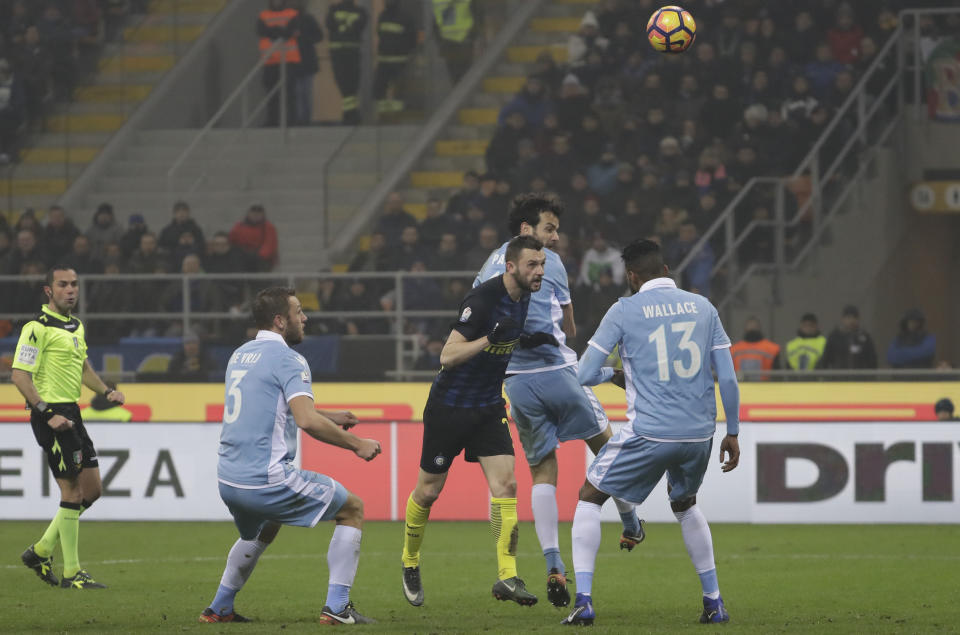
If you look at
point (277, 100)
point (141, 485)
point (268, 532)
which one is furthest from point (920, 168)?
point (268, 532)

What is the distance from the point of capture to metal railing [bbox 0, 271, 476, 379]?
1755 centimetres

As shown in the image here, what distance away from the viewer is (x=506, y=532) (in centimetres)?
865

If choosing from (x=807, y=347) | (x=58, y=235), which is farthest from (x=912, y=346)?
(x=58, y=235)

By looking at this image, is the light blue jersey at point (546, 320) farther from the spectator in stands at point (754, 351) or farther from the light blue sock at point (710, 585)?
the spectator in stands at point (754, 351)

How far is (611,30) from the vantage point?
20.8 m

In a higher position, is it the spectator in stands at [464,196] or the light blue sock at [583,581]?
the spectator in stands at [464,196]

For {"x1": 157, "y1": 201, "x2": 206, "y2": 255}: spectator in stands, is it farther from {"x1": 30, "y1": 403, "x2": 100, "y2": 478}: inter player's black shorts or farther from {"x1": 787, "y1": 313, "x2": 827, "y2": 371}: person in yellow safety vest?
{"x1": 30, "y1": 403, "x2": 100, "y2": 478}: inter player's black shorts

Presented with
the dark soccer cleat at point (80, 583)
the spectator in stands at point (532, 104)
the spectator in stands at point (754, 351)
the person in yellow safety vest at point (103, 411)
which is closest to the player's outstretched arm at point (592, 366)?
the dark soccer cleat at point (80, 583)

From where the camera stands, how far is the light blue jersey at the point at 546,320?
9047mm

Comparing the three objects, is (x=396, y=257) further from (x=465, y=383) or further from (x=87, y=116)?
(x=465, y=383)

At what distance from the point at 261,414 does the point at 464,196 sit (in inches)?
468

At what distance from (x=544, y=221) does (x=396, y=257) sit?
9.79 m

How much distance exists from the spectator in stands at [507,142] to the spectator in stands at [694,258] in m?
2.73

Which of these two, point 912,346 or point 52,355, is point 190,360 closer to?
point 52,355
